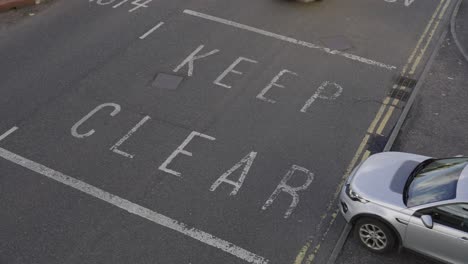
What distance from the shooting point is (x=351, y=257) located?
873 cm

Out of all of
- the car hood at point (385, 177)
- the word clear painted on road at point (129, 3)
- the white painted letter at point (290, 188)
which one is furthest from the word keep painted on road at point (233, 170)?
the word clear painted on road at point (129, 3)

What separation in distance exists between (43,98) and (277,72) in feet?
18.4

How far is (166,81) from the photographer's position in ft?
42.3

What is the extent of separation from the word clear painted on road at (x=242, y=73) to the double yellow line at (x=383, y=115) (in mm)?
1192

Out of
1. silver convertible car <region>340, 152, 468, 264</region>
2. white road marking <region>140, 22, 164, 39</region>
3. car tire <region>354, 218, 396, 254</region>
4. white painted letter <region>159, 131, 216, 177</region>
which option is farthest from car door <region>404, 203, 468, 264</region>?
white road marking <region>140, 22, 164, 39</region>

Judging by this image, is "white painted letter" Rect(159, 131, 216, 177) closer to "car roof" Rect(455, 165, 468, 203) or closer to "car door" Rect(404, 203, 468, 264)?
"car door" Rect(404, 203, 468, 264)

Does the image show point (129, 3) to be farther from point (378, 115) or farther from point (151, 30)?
point (378, 115)

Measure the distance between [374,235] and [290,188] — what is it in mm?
1965

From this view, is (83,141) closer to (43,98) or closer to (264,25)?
(43,98)

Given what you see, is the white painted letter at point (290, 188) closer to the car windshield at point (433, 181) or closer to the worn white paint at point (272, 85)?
the car windshield at point (433, 181)

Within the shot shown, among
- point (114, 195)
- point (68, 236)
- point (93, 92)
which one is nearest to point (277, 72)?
point (93, 92)

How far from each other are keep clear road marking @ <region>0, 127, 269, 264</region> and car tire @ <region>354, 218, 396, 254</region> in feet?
5.26

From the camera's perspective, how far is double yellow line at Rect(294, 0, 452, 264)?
29.0ft

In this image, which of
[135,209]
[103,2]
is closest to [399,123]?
[135,209]
